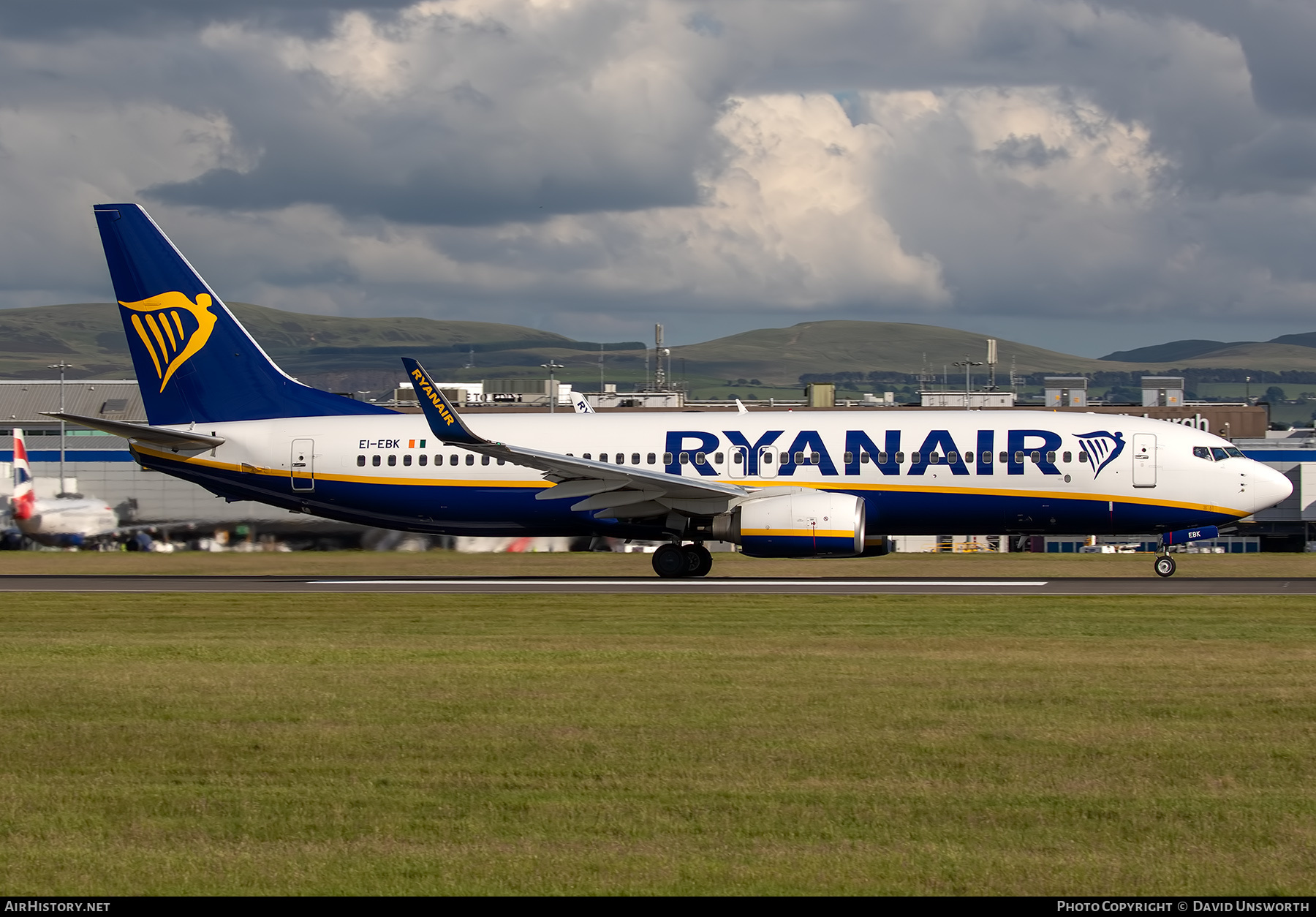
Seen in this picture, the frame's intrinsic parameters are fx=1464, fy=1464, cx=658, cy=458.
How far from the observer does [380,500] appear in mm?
39938

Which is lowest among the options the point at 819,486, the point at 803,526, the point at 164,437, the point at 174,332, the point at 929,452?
the point at 803,526

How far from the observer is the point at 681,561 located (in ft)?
125

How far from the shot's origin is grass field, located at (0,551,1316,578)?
4125cm

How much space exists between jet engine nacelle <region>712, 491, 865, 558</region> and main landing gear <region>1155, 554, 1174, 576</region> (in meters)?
7.76

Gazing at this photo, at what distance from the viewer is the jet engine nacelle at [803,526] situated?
34.5 meters

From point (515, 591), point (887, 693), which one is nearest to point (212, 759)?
point (887, 693)

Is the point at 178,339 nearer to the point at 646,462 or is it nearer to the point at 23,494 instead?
the point at 646,462

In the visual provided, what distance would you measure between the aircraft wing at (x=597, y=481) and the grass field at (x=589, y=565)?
340cm

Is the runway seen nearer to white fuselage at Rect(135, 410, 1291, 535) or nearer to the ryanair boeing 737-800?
the ryanair boeing 737-800

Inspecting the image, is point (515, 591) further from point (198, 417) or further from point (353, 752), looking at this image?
point (353, 752)

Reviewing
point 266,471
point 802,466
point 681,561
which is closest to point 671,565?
point 681,561

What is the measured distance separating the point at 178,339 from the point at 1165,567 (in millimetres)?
26712

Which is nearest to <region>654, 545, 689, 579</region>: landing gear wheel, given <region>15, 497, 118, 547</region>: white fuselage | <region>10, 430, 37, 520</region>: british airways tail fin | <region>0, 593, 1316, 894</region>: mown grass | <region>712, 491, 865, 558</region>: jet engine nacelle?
<region>712, 491, 865, 558</region>: jet engine nacelle

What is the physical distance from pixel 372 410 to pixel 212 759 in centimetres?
2920
